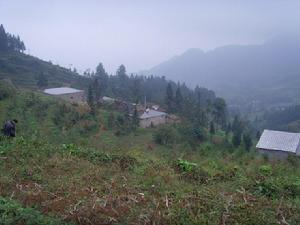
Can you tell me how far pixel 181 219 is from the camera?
16.6ft

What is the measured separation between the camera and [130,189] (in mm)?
6262

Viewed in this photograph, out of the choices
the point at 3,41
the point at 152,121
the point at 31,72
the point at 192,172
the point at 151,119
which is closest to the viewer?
the point at 192,172

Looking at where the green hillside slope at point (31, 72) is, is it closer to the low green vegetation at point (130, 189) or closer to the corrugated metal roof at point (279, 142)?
the corrugated metal roof at point (279, 142)

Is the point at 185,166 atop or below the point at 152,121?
atop

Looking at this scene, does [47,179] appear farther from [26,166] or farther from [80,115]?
[80,115]

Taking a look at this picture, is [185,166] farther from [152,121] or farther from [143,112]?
[143,112]

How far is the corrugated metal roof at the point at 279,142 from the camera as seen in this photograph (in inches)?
1088

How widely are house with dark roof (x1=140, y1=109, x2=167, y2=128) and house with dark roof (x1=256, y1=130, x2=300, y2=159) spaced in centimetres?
1407

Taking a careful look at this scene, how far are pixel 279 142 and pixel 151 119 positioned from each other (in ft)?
53.5

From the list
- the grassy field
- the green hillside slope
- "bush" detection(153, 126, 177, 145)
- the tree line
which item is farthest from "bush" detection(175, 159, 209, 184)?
the tree line

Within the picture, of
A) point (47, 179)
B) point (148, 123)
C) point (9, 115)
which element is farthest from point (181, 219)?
point (148, 123)

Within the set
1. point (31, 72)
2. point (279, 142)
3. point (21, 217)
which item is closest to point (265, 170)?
point (21, 217)

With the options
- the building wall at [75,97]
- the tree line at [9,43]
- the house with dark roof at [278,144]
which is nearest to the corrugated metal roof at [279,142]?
the house with dark roof at [278,144]

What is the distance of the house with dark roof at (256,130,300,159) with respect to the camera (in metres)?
27.3
